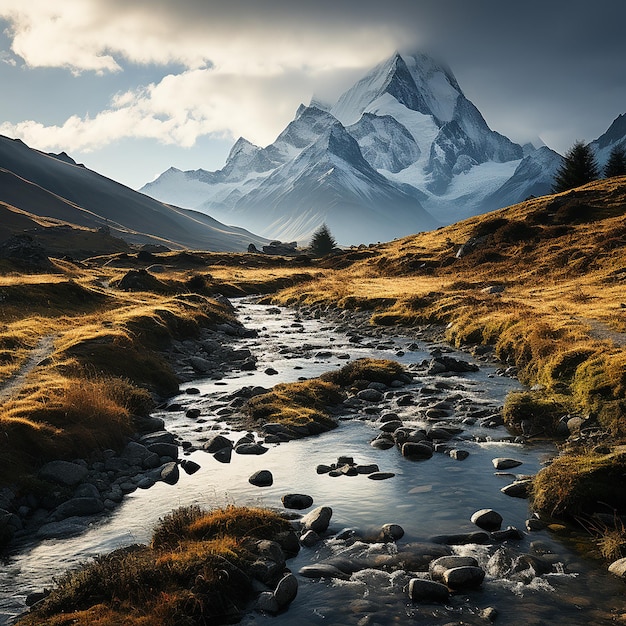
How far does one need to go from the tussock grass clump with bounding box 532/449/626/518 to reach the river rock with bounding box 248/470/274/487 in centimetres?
712

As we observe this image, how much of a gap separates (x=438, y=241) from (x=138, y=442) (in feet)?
281

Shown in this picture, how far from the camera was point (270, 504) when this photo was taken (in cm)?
1412

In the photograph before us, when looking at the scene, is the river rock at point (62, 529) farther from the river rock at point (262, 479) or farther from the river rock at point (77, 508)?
the river rock at point (262, 479)

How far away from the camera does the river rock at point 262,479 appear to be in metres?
15.5

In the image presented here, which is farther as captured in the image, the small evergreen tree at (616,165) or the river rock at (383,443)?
the small evergreen tree at (616,165)

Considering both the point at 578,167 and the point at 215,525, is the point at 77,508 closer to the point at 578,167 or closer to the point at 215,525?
the point at 215,525

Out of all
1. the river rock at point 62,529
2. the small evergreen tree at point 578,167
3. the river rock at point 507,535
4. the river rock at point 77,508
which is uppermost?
the small evergreen tree at point 578,167

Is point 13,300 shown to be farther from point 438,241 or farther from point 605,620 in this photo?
point 438,241

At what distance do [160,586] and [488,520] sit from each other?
744 cm

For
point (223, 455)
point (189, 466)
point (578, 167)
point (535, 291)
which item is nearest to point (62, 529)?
point (189, 466)

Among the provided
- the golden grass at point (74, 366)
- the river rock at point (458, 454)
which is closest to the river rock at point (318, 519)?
the river rock at point (458, 454)

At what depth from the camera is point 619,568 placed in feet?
33.9

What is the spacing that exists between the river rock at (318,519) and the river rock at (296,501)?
2.58 ft

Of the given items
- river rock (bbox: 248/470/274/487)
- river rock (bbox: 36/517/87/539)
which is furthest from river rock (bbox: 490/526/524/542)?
river rock (bbox: 36/517/87/539)
